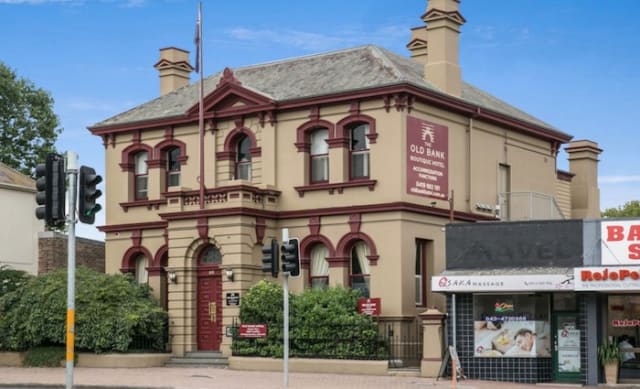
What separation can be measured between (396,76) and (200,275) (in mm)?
8713

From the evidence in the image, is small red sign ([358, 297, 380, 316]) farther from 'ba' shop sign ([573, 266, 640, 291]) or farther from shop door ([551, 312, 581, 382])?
'ba' shop sign ([573, 266, 640, 291])

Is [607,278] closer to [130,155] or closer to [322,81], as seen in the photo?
[322,81]

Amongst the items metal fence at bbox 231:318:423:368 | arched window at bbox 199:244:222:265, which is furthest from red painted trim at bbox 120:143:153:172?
metal fence at bbox 231:318:423:368

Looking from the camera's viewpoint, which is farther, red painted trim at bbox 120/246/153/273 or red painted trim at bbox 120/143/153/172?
red painted trim at bbox 120/143/153/172

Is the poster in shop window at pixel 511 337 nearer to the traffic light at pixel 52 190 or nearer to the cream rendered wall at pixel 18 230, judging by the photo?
the traffic light at pixel 52 190

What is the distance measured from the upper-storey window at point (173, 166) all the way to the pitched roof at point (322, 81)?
50.4 inches

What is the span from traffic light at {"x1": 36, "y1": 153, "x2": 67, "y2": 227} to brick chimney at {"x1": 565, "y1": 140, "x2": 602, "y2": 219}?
30.3 metres

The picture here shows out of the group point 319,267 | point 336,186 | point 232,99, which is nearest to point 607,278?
point 336,186

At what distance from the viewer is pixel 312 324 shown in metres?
33.2

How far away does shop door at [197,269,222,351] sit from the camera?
119 feet

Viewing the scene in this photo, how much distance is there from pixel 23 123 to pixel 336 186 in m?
28.2

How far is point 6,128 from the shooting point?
192ft

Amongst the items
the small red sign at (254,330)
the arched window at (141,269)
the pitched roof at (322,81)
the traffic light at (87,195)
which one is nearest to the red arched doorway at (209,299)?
the small red sign at (254,330)

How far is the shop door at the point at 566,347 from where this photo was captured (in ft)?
96.2
